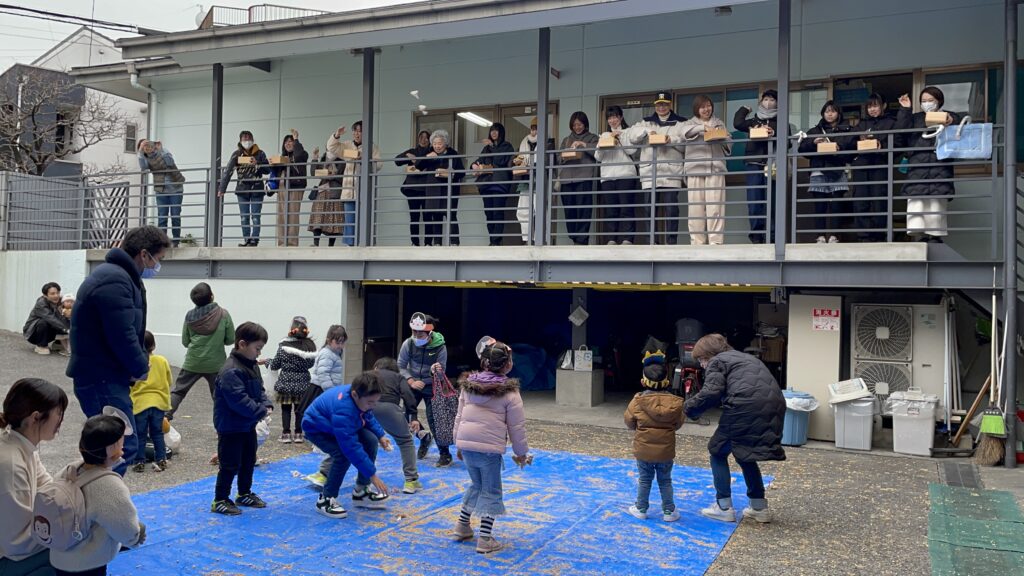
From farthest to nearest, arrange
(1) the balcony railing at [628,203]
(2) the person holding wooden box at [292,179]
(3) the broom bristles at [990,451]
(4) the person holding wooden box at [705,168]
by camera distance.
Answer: (2) the person holding wooden box at [292,179], (4) the person holding wooden box at [705,168], (1) the balcony railing at [628,203], (3) the broom bristles at [990,451]

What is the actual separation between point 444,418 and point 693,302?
957 centimetres

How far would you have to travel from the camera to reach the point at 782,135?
31.6 ft

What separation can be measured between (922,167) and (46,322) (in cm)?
1212

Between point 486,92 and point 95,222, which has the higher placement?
point 486,92

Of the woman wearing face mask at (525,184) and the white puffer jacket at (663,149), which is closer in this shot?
the white puffer jacket at (663,149)

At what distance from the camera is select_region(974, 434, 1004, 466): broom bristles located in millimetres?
8477

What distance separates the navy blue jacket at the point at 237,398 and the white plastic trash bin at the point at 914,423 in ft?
22.2

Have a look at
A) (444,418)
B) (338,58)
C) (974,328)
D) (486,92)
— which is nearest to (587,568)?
(444,418)

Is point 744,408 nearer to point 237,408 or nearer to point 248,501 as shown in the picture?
point 237,408

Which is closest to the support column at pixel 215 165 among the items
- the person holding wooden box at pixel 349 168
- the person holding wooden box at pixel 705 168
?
the person holding wooden box at pixel 349 168

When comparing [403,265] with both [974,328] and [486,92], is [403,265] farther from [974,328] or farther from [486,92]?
[974,328]

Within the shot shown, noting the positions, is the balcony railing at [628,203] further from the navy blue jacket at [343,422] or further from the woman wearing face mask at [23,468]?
the woman wearing face mask at [23,468]

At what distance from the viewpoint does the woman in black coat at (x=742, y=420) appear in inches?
240

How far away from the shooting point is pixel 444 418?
797 centimetres
